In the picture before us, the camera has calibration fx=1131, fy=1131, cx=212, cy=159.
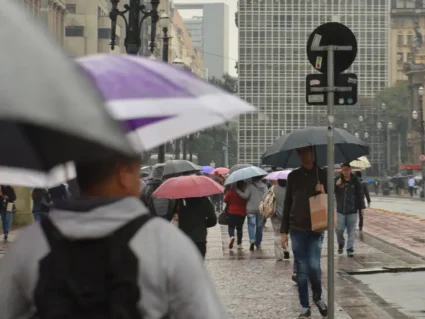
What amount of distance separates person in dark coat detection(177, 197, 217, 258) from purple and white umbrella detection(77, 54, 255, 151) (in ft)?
23.6

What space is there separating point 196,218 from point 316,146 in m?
2.43

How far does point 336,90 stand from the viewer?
10016 millimetres

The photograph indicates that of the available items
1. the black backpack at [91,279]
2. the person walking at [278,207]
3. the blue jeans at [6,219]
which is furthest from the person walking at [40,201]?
the black backpack at [91,279]

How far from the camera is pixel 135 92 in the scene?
3.22m

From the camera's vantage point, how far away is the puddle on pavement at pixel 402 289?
11858mm

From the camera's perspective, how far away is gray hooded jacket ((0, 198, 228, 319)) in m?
3.00

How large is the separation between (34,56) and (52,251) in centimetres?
75

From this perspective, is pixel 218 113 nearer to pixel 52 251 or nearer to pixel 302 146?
pixel 52 251

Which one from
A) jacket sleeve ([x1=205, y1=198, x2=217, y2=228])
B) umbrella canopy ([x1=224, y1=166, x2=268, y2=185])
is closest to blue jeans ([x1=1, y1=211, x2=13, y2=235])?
umbrella canopy ([x1=224, y1=166, x2=268, y2=185])

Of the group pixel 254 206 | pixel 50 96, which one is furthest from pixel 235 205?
pixel 50 96

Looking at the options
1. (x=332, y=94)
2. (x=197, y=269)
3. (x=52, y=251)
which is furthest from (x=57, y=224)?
(x=332, y=94)

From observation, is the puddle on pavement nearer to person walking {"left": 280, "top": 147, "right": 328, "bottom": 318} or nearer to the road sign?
person walking {"left": 280, "top": 147, "right": 328, "bottom": 318}

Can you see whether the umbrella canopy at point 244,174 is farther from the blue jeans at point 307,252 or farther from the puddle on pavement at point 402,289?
the blue jeans at point 307,252

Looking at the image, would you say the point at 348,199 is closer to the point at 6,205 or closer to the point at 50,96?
the point at 6,205
